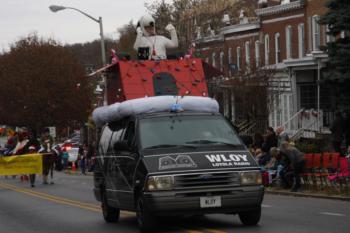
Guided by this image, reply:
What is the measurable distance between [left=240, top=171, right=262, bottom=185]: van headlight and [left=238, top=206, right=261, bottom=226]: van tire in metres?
0.62

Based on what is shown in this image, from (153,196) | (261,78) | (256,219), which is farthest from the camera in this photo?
(261,78)

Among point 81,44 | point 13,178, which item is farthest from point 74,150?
point 81,44

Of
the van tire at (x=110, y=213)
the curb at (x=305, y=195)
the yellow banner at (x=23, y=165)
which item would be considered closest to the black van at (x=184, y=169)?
the van tire at (x=110, y=213)

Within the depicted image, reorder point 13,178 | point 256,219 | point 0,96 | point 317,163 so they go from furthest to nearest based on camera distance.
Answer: point 0,96 < point 13,178 < point 317,163 < point 256,219

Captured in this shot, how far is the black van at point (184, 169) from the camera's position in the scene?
12.5 meters

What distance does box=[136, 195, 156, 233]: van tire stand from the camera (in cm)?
1272

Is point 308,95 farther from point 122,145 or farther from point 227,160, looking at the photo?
point 227,160

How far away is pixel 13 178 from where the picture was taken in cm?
3753

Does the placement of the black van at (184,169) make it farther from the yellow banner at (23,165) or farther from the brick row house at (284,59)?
the brick row house at (284,59)

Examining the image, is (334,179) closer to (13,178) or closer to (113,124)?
(113,124)

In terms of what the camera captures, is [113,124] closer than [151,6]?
Yes

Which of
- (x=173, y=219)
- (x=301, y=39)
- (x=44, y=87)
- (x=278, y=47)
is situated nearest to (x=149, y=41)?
(x=173, y=219)

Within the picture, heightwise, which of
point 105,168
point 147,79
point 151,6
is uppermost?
point 151,6

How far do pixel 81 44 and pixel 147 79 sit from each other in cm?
11343
